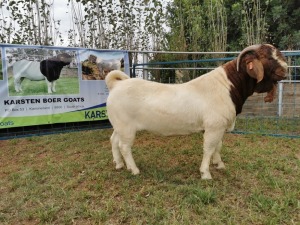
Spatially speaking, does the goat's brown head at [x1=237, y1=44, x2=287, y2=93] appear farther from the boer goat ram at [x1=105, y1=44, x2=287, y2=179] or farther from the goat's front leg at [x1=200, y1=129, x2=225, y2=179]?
the goat's front leg at [x1=200, y1=129, x2=225, y2=179]

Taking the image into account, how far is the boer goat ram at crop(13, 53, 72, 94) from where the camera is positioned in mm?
5938

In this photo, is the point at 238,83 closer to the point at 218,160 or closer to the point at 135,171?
the point at 218,160

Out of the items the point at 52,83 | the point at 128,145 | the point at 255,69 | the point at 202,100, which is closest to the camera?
the point at 255,69

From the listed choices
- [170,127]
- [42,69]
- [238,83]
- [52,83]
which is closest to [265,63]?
[238,83]

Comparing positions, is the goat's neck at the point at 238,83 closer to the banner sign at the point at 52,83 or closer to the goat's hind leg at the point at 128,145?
the goat's hind leg at the point at 128,145

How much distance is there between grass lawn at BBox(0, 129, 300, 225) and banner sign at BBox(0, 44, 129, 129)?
777 mm

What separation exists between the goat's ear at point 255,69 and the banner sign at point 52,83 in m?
4.14

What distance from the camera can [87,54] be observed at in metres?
6.73

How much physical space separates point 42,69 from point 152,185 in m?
3.87

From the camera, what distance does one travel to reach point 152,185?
3801 millimetres

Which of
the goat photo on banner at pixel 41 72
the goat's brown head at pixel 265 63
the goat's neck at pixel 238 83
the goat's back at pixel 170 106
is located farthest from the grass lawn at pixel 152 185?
the goat's brown head at pixel 265 63

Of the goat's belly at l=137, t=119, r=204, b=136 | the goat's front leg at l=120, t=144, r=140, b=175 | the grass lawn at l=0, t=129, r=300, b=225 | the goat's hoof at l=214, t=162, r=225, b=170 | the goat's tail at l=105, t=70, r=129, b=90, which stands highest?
the goat's tail at l=105, t=70, r=129, b=90

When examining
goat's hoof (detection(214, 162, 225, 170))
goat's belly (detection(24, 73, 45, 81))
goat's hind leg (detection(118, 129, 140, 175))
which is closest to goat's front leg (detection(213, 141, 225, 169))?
goat's hoof (detection(214, 162, 225, 170))

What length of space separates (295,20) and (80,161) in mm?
11618
